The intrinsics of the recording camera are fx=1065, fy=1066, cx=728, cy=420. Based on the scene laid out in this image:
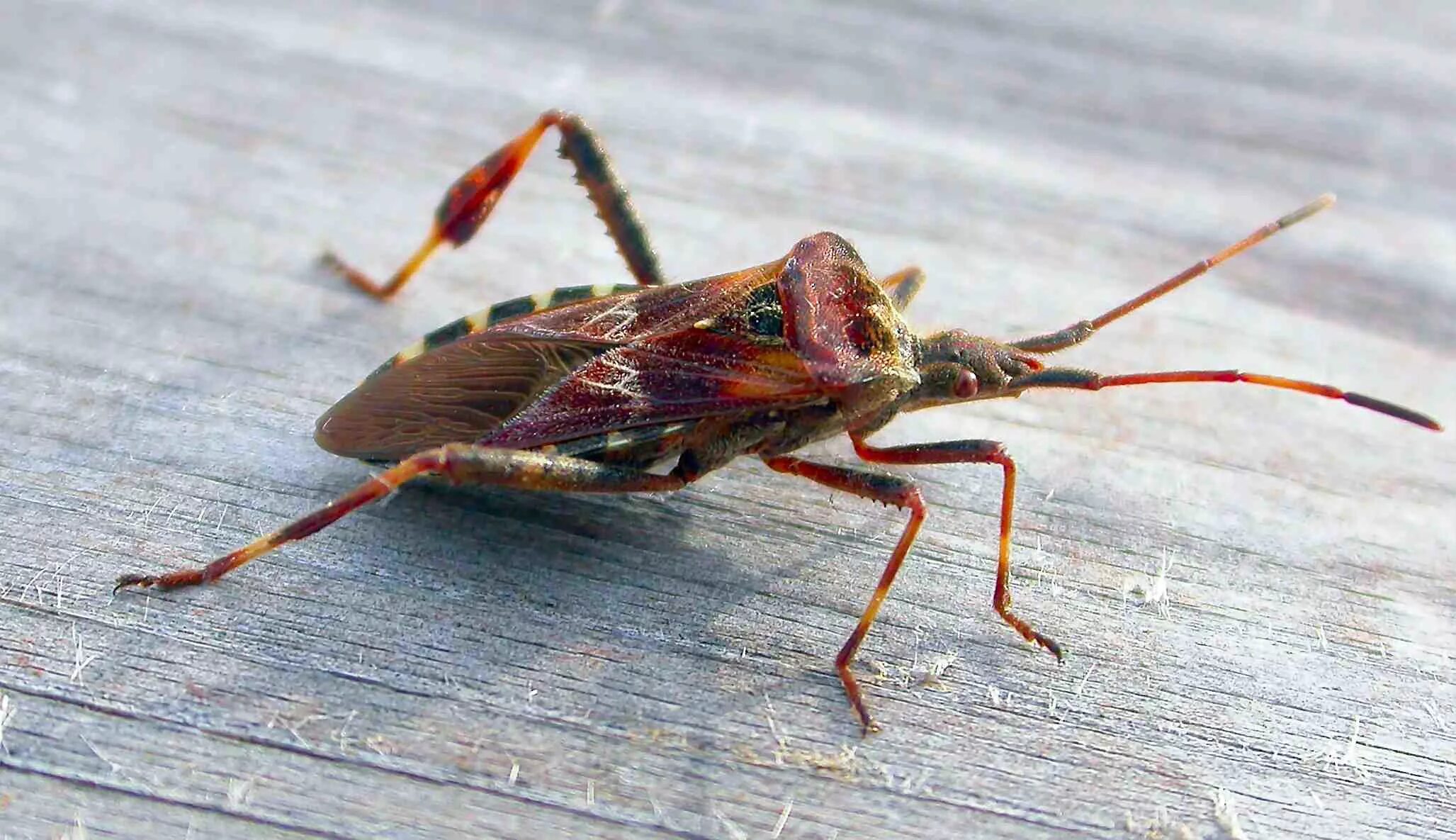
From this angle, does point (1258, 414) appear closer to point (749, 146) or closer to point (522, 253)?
point (749, 146)

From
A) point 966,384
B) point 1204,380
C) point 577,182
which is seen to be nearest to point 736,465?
point 966,384

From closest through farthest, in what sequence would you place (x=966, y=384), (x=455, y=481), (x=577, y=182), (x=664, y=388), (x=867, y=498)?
1. (x=455, y=481)
2. (x=867, y=498)
3. (x=664, y=388)
4. (x=966, y=384)
5. (x=577, y=182)

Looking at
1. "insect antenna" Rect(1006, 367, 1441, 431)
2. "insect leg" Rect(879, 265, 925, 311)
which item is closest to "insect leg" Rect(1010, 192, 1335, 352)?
"insect antenna" Rect(1006, 367, 1441, 431)

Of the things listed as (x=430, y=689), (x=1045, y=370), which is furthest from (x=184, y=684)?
(x=1045, y=370)

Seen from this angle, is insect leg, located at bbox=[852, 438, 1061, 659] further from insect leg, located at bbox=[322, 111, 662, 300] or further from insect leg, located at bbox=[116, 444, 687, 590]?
insect leg, located at bbox=[322, 111, 662, 300]

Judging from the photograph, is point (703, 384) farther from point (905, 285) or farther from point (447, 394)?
point (905, 285)

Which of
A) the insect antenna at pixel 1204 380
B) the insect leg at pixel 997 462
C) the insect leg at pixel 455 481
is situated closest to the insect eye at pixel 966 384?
the insect antenna at pixel 1204 380

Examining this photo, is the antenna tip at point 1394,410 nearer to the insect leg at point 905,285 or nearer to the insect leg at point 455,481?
the insect leg at point 905,285
